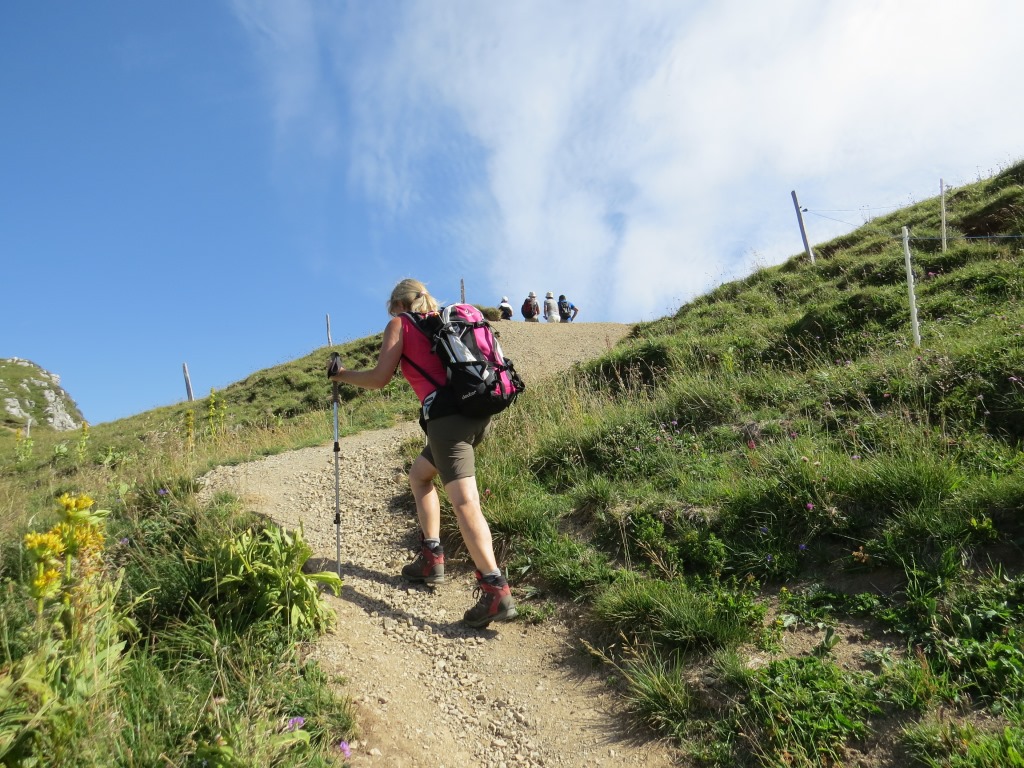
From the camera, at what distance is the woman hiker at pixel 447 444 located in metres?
3.85

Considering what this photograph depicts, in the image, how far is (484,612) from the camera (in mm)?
3939

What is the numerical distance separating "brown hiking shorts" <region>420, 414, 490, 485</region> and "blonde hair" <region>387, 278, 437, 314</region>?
0.83 meters

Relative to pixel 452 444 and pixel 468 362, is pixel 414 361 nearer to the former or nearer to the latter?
pixel 468 362

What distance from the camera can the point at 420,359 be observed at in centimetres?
398

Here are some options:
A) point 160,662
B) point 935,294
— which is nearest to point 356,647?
point 160,662

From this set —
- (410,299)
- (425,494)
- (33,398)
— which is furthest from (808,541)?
(33,398)

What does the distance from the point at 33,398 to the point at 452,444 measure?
145ft

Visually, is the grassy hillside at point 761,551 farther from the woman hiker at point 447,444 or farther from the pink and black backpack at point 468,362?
the pink and black backpack at point 468,362

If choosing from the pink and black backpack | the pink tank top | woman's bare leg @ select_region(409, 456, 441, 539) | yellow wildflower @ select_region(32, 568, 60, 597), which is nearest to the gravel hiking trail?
woman's bare leg @ select_region(409, 456, 441, 539)

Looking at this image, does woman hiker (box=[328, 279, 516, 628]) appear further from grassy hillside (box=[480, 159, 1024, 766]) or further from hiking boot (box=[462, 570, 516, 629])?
grassy hillside (box=[480, 159, 1024, 766])

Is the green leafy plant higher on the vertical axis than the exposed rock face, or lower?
lower

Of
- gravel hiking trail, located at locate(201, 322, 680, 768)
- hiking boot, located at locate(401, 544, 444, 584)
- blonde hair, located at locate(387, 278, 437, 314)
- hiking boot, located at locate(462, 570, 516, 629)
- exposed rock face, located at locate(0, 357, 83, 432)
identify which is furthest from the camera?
exposed rock face, located at locate(0, 357, 83, 432)

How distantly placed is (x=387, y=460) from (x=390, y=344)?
3.80m

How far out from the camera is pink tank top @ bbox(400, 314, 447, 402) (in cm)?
394
